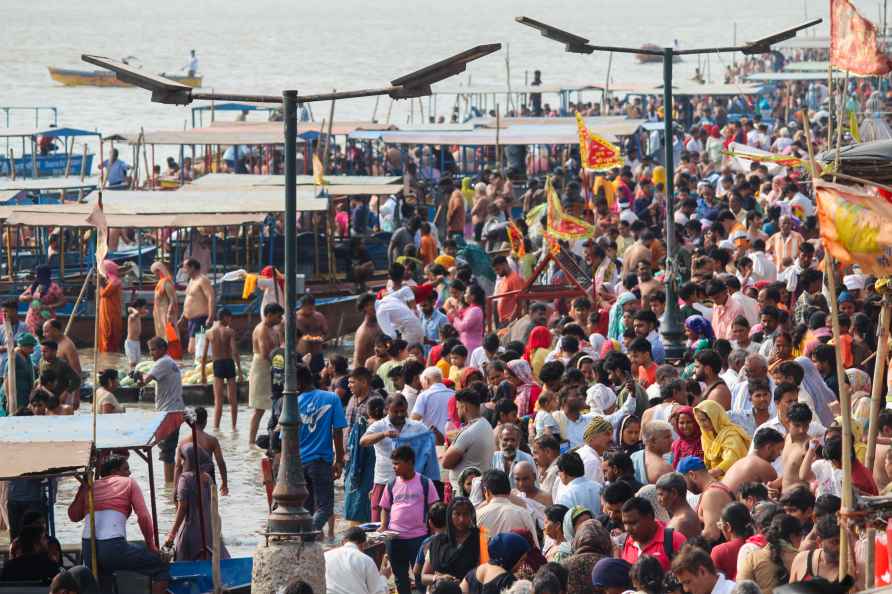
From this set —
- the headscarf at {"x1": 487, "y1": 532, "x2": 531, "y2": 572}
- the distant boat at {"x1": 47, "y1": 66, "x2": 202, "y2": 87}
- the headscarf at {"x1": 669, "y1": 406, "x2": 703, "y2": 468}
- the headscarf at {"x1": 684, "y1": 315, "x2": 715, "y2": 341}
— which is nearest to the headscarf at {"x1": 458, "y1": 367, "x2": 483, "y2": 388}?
the headscarf at {"x1": 684, "y1": 315, "x2": 715, "y2": 341}

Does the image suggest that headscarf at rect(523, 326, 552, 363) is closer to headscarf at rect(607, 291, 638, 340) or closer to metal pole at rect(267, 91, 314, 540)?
headscarf at rect(607, 291, 638, 340)

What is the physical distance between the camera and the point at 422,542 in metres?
11.1

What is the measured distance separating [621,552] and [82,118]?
71731 mm

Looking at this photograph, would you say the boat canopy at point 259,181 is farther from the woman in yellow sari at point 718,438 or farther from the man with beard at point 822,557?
the man with beard at point 822,557

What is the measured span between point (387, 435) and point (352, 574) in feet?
7.32

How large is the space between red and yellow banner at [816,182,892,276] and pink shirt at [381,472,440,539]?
5.37m

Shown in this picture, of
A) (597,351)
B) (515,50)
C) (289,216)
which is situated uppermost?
(515,50)

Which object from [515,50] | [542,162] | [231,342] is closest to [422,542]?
[231,342]

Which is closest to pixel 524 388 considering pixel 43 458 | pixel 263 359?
pixel 43 458

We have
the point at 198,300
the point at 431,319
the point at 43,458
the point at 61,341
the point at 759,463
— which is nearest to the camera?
the point at 759,463

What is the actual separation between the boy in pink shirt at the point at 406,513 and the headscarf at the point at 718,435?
172 cm

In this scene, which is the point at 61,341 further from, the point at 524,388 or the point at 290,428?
the point at 290,428

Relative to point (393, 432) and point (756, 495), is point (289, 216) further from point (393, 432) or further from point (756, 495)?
point (756, 495)

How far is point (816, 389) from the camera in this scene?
38.1 ft
